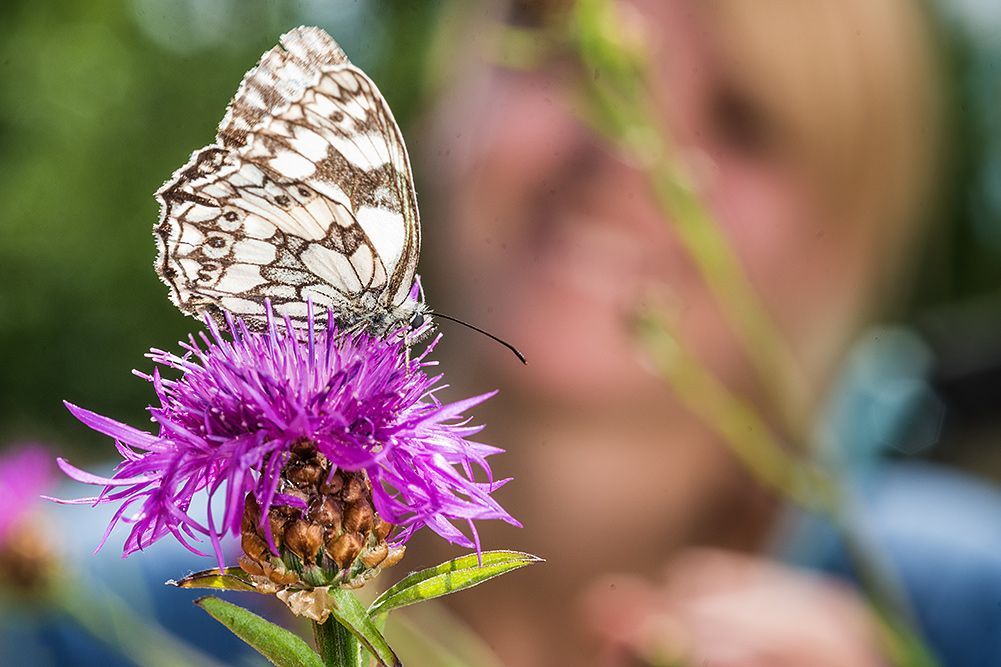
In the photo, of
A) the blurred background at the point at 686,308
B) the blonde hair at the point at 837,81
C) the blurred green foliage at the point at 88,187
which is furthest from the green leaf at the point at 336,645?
the blurred green foliage at the point at 88,187

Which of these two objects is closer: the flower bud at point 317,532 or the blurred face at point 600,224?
the flower bud at point 317,532

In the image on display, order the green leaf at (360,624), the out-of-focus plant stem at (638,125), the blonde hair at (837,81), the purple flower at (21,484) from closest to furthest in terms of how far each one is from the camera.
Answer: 1. the green leaf at (360,624)
2. the out-of-focus plant stem at (638,125)
3. the purple flower at (21,484)
4. the blonde hair at (837,81)

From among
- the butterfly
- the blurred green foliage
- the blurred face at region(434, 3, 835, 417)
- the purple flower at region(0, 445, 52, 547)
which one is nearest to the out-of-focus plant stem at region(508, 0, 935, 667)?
the butterfly

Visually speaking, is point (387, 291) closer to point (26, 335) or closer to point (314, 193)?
point (314, 193)

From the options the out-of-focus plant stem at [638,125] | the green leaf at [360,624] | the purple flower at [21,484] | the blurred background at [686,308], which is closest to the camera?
the green leaf at [360,624]

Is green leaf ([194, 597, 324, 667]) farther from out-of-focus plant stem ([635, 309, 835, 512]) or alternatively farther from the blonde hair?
the blonde hair

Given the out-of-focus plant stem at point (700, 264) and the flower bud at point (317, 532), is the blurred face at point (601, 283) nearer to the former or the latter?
the out-of-focus plant stem at point (700, 264)

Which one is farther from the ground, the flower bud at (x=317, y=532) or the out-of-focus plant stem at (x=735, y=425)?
the out-of-focus plant stem at (x=735, y=425)
